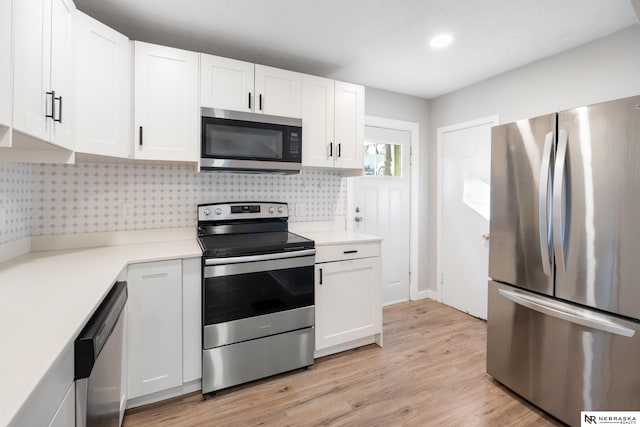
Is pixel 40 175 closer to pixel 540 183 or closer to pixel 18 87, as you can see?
pixel 18 87

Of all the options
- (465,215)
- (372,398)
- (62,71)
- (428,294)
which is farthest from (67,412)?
(428,294)

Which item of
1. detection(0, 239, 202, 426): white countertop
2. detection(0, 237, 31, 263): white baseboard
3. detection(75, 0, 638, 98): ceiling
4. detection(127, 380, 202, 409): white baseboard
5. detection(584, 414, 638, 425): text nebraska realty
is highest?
detection(75, 0, 638, 98): ceiling

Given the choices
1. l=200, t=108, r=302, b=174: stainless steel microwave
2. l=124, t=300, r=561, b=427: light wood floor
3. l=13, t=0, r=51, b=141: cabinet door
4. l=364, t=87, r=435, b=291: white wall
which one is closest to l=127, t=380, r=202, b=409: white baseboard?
l=124, t=300, r=561, b=427: light wood floor

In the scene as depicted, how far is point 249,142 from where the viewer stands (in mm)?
2262

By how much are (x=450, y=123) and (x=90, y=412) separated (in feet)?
12.1

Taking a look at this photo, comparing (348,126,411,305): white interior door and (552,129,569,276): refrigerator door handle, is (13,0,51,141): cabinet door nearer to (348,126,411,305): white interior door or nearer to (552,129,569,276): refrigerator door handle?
(552,129,569,276): refrigerator door handle

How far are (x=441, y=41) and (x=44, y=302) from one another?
274 cm

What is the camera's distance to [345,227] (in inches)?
124

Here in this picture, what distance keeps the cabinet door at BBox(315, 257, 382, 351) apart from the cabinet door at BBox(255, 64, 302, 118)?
1.23 m

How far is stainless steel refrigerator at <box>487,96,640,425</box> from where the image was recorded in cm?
147

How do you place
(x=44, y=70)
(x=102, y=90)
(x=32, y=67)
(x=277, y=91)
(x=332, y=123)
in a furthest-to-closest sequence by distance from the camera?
(x=332, y=123), (x=277, y=91), (x=102, y=90), (x=44, y=70), (x=32, y=67)

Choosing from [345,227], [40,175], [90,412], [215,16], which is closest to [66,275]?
[90,412]

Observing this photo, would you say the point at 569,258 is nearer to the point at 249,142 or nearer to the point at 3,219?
the point at 249,142

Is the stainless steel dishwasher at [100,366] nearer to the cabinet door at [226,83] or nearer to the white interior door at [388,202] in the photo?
the cabinet door at [226,83]
